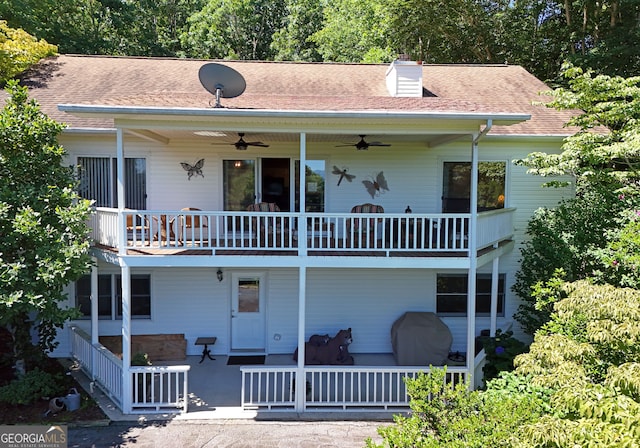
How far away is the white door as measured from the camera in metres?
11.6

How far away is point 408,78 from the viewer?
1225 centimetres

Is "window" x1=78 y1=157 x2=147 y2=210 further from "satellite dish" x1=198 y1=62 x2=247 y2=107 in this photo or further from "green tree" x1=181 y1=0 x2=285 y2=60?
"green tree" x1=181 y1=0 x2=285 y2=60

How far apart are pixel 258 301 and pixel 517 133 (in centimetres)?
802

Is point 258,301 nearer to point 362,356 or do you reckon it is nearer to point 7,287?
point 362,356

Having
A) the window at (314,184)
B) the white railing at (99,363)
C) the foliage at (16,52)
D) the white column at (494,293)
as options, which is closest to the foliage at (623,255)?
the white column at (494,293)

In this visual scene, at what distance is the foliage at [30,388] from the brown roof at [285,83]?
5638 mm

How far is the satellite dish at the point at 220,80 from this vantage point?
8.55 metres

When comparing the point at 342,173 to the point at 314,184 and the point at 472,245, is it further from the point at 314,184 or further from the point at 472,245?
the point at 472,245

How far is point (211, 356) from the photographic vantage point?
37.1 ft

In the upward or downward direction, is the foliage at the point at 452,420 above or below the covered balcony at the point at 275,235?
below

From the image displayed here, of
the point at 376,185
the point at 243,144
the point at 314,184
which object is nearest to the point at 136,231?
the point at 243,144

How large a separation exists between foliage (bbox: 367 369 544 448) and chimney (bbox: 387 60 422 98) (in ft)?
29.0

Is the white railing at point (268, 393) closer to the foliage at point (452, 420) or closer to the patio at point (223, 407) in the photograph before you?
the patio at point (223, 407)

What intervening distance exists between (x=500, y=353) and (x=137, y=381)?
24.8 ft
